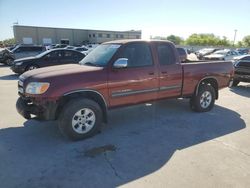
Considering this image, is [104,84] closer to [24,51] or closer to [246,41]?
[24,51]

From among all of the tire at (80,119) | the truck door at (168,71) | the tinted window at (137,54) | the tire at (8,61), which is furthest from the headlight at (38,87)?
the tire at (8,61)

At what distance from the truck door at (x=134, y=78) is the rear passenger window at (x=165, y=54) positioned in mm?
299

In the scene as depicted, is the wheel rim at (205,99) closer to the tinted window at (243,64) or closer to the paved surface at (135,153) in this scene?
the paved surface at (135,153)

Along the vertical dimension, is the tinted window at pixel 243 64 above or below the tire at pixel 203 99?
above

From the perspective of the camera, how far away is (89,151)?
412 cm

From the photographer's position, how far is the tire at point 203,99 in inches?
250

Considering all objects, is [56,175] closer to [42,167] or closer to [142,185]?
[42,167]

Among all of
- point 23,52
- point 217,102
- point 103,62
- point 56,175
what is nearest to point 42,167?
point 56,175

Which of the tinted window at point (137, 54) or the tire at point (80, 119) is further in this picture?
the tinted window at point (137, 54)

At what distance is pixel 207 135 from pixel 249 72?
6.66 metres

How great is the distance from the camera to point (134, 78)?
5.02m

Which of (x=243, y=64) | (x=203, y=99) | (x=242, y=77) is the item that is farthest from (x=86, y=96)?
(x=243, y=64)

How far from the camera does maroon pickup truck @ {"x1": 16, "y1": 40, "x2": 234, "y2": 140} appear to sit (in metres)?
4.26

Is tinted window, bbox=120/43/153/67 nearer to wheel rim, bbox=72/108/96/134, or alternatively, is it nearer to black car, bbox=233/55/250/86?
wheel rim, bbox=72/108/96/134
